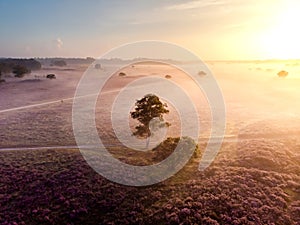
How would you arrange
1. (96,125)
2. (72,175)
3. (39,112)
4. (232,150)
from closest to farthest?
(72,175) → (232,150) → (96,125) → (39,112)

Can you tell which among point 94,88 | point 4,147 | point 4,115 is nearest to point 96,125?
point 4,147

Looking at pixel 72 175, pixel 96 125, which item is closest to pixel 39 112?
pixel 96 125

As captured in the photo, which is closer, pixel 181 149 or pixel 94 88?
pixel 181 149

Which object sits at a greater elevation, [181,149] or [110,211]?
[181,149]

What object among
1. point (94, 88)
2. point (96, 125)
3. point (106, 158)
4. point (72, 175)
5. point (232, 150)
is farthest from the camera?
point (94, 88)

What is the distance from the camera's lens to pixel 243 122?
231 feet

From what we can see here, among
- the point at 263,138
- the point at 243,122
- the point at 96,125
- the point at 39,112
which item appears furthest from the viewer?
Answer: the point at 39,112

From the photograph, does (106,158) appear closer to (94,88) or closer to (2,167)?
(2,167)

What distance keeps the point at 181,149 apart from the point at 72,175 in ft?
51.2

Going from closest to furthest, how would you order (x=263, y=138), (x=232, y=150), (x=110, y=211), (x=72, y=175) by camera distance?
(x=110, y=211) < (x=72, y=175) < (x=232, y=150) < (x=263, y=138)

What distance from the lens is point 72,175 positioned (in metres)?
36.1

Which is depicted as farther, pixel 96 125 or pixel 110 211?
pixel 96 125

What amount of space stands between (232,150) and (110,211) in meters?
25.3

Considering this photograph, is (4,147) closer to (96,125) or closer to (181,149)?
(96,125)
